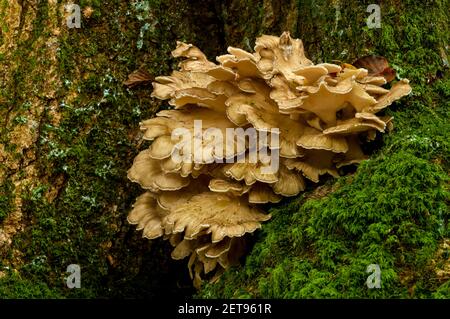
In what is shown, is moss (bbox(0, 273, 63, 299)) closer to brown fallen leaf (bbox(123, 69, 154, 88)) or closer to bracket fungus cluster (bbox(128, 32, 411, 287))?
bracket fungus cluster (bbox(128, 32, 411, 287))

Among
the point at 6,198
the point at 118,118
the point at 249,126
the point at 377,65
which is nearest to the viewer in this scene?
the point at 249,126

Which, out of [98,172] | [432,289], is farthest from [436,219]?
[98,172]

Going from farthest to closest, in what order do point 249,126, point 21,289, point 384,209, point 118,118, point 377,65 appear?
point 118,118 < point 21,289 < point 377,65 < point 249,126 < point 384,209

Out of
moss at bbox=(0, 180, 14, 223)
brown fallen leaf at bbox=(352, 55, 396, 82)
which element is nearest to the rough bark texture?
moss at bbox=(0, 180, 14, 223)

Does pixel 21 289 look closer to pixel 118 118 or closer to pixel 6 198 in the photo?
pixel 6 198

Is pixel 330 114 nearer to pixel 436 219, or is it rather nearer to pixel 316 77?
pixel 316 77

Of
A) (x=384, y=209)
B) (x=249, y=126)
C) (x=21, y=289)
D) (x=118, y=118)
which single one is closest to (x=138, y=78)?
(x=118, y=118)
